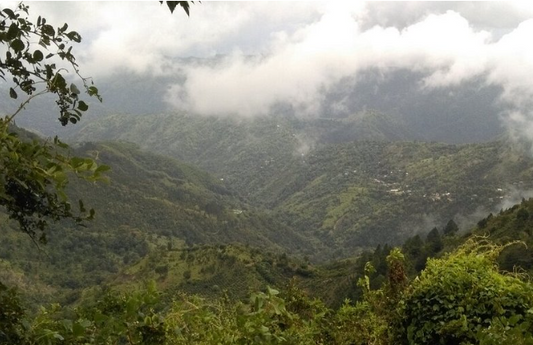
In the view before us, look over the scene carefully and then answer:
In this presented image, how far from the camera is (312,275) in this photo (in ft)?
407

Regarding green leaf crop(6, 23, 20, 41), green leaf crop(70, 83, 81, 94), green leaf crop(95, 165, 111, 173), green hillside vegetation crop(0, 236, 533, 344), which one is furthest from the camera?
green leaf crop(70, 83, 81, 94)

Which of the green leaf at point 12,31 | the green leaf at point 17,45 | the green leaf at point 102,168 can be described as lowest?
the green leaf at point 102,168

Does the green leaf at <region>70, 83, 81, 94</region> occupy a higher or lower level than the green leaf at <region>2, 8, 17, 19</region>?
lower

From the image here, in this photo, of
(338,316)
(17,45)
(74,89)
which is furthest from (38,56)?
(338,316)

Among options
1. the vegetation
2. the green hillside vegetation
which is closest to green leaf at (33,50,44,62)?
the vegetation

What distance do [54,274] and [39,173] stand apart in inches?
6430

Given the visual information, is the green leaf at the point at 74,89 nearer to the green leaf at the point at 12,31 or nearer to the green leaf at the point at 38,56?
the green leaf at the point at 38,56

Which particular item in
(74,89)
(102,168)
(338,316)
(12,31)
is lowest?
(338,316)

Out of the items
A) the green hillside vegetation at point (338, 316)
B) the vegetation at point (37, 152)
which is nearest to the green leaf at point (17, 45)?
the vegetation at point (37, 152)

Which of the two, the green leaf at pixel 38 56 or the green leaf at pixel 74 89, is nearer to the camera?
the green leaf at pixel 38 56

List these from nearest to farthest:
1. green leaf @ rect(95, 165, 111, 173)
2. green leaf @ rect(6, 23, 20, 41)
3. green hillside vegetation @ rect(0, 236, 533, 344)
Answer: green leaf @ rect(95, 165, 111, 173) < green leaf @ rect(6, 23, 20, 41) < green hillside vegetation @ rect(0, 236, 533, 344)

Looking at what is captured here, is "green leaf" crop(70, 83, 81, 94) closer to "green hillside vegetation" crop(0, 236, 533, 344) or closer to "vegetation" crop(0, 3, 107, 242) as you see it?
"vegetation" crop(0, 3, 107, 242)

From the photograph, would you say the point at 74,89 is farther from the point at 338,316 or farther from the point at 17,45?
the point at 338,316

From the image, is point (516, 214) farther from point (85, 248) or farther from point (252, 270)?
point (85, 248)
